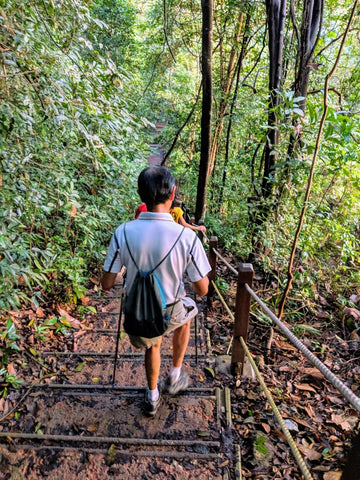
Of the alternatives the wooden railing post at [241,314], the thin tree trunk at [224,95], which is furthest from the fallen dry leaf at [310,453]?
the thin tree trunk at [224,95]

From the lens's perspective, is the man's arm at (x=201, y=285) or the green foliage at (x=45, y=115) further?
the green foliage at (x=45, y=115)

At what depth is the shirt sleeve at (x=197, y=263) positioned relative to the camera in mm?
1897

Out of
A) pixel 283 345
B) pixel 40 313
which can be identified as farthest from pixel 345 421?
pixel 40 313

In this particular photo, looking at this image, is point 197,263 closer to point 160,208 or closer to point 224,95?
point 160,208

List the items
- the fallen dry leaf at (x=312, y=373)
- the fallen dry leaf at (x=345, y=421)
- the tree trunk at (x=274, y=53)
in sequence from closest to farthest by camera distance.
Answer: the fallen dry leaf at (x=345, y=421)
the fallen dry leaf at (x=312, y=373)
the tree trunk at (x=274, y=53)

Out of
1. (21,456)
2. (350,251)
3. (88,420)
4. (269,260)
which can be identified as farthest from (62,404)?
(350,251)

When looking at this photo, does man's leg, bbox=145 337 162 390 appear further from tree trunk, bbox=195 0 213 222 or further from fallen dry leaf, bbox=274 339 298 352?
tree trunk, bbox=195 0 213 222

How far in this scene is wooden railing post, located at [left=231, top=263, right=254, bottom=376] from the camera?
101 inches

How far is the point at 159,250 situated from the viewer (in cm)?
184

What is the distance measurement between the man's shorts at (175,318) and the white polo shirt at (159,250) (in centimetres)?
18

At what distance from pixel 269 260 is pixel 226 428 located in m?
2.43

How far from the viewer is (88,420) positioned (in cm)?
227

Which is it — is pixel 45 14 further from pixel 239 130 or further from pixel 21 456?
pixel 239 130

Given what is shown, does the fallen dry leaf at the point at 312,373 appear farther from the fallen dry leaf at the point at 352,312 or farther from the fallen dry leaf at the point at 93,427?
the fallen dry leaf at the point at 93,427
